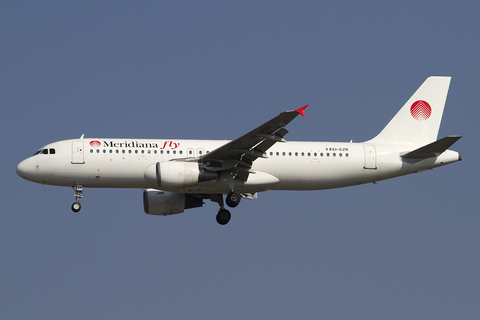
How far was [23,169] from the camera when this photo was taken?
32906mm

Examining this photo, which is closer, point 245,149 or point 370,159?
point 245,149

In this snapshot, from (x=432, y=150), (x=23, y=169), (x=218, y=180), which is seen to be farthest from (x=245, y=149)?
(x=23, y=169)

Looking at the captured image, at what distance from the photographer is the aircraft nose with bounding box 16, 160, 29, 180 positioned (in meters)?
32.9

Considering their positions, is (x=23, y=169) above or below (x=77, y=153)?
below

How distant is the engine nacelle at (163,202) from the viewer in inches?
1396

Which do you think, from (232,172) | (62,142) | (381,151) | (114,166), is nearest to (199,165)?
(232,172)

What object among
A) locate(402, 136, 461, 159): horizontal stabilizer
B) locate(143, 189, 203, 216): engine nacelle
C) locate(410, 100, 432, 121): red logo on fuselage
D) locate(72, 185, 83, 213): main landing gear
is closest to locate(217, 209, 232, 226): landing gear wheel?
locate(143, 189, 203, 216): engine nacelle

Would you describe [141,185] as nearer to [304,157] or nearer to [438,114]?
[304,157]

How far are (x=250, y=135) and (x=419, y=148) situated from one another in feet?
30.6

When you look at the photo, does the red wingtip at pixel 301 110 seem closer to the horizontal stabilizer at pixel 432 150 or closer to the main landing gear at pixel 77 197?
the horizontal stabilizer at pixel 432 150

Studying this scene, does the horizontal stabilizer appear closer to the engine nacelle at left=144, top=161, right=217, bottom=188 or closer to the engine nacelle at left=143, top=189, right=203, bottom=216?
the engine nacelle at left=144, top=161, right=217, bottom=188

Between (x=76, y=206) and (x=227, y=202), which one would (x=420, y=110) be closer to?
(x=227, y=202)

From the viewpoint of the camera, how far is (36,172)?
108ft

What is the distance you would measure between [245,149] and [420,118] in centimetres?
1127
